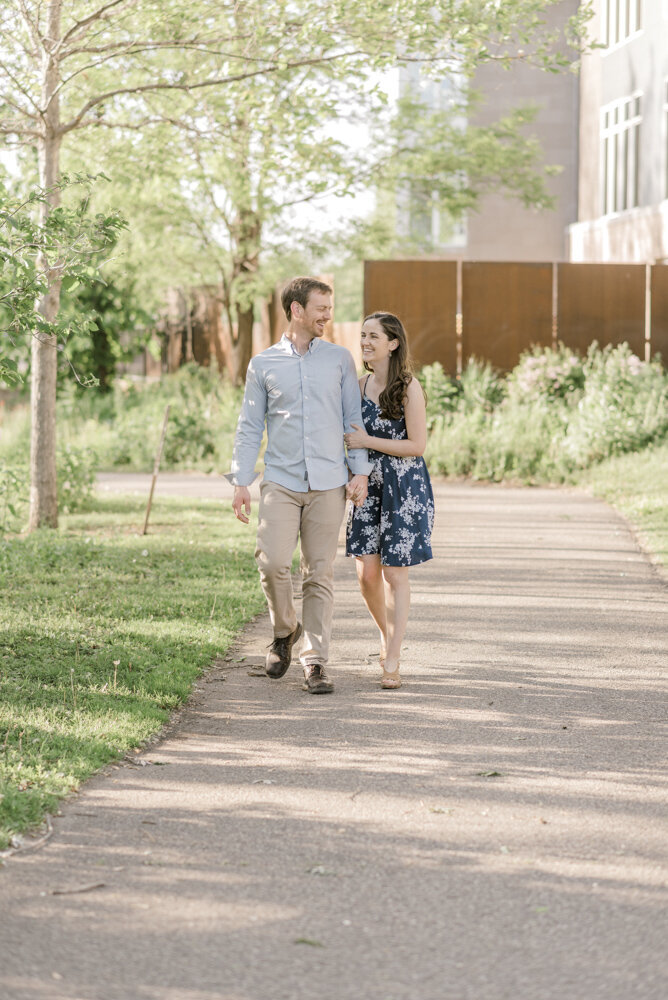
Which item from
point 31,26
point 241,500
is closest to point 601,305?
point 31,26

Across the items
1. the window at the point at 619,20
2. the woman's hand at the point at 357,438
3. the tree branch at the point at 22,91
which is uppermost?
the window at the point at 619,20

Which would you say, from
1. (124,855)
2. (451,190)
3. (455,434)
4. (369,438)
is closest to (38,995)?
(124,855)

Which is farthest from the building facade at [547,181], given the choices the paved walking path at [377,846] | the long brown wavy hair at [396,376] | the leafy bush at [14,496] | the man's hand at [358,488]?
the paved walking path at [377,846]

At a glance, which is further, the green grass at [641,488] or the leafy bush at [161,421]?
the leafy bush at [161,421]

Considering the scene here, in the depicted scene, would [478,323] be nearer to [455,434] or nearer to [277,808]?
[455,434]

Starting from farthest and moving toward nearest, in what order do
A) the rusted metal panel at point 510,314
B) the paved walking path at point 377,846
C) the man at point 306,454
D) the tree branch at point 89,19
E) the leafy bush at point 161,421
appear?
the rusted metal panel at point 510,314, the leafy bush at point 161,421, the tree branch at point 89,19, the man at point 306,454, the paved walking path at point 377,846

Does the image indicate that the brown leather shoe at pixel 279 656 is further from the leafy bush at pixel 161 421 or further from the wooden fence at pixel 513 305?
the wooden fence at pixel 513 305

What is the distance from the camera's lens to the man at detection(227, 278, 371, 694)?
650 cm

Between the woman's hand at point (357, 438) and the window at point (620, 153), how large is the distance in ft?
70.9

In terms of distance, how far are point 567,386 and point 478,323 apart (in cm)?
216

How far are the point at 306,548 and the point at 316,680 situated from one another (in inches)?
25.6

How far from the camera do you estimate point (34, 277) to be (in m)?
6.48

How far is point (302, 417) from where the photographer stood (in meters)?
6.50

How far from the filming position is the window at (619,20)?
2659 centimetres
